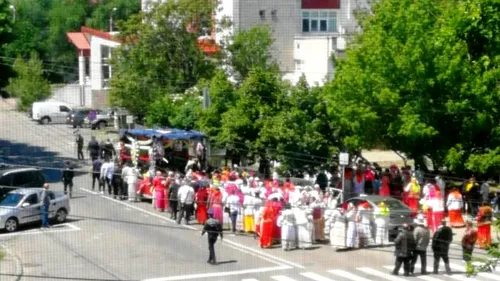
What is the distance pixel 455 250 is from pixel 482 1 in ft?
6.55

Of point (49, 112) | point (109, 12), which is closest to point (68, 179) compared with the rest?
point (49, 112)

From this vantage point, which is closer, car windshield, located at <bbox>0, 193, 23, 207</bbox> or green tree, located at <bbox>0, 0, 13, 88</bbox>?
car windshield, located at <bbox>0, 193, 23, 207</bbox>

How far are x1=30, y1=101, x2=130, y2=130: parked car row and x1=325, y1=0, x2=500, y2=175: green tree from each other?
2.13 metres

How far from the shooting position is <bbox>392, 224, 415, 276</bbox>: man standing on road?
13.9 feet

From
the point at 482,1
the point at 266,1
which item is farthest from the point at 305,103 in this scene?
the point at 482,1

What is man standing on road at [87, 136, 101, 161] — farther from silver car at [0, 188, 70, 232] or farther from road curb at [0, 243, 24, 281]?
road curb at [0, 243, 24, 281]

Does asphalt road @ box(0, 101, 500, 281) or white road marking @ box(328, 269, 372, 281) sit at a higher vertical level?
asphalt road @ box(0, 101, 500, 281)

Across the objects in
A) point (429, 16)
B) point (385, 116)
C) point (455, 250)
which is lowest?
point (455, 250)

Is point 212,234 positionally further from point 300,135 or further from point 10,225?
point 300,135

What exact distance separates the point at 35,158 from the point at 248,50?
1.87 metres

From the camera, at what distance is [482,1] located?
293cm

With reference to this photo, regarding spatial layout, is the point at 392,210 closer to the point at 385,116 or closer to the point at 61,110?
the point at 385,116

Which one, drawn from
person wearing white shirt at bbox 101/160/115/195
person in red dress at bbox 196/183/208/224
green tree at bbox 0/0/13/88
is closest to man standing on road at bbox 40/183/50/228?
person wearing white shirt at bbox 101/160/115/195

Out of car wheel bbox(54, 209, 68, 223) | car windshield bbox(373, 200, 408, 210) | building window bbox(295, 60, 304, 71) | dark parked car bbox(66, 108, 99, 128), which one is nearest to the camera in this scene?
car windshield bbox(373, 200, 408, 210)
